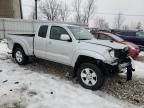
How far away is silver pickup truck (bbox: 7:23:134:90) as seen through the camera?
5504mm

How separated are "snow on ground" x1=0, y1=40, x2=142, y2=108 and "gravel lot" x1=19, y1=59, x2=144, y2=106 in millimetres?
360

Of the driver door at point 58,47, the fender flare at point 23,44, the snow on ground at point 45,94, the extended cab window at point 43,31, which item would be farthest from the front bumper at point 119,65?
the fender flare at point 23,44

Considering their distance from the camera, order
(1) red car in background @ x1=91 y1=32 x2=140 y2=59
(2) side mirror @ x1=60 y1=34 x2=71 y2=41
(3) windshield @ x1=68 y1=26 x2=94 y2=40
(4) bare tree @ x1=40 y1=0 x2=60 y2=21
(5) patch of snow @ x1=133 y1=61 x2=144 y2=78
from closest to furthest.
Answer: (2) side mirror @ x1=60 y1=34 x2=71 y2=41 → (3) windshield @ x1=68 y1=26 x2=94 y2=40 → (5) patch of snow @ x1=133 y1=61 x2=144 y2=78 → (1) red car in background @ x1=91 y1=32 x2=140 y2=59 → (4) bare tree @ x1=40 y1=0 x2=60 y2=21

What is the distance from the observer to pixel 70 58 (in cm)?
618

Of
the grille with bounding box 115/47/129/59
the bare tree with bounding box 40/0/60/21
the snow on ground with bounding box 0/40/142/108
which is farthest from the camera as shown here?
the bare tree with bounding box 40/0/60/21

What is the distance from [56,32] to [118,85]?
9.14ft

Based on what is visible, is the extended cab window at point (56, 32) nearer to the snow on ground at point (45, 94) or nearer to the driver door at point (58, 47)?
the driver door at point (58, 47)

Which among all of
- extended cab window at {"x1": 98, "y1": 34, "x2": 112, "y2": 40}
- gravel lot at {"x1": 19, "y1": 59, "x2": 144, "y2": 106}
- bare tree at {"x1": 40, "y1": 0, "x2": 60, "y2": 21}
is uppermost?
bare tree at {"x1": 40, "y1": 0, "x2": 60, "y2": 21}

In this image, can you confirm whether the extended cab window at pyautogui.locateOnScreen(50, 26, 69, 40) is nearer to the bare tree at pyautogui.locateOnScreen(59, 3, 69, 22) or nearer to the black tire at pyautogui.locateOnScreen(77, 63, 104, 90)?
the black tire at pyautogui.locateOnScreen(77, 63, 104, 90)

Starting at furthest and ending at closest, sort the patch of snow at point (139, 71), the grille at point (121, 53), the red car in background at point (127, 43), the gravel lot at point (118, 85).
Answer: the red car in background at point (127, 43)
the patch of snow at point (139, 71)
the grille at point (121, 53)
the gravel lot at point (118, 85)

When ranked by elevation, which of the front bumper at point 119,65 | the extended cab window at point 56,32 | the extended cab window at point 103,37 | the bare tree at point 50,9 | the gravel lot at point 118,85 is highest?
the bare tree at point 50,9

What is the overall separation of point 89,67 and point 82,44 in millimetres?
761

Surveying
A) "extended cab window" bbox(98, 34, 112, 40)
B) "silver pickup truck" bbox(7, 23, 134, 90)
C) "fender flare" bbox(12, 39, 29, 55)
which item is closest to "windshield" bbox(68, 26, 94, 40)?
"silver pickup truck" bbox(7, 23, 134, 90)

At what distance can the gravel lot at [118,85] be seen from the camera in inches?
Answer: 215
